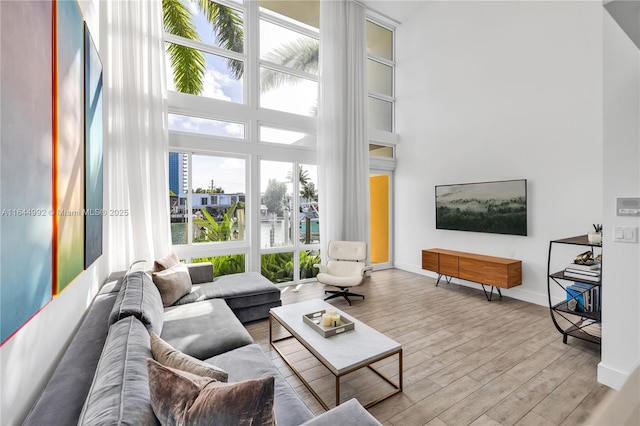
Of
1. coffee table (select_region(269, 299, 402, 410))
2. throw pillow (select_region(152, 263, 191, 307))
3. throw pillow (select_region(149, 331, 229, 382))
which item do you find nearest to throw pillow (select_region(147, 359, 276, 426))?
throw pillow (select_region(149, 331, 229, 382))

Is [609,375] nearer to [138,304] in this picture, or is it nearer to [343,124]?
[138,304]

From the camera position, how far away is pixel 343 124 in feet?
17.4

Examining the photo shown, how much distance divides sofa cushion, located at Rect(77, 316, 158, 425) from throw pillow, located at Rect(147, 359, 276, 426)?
0.06 metres

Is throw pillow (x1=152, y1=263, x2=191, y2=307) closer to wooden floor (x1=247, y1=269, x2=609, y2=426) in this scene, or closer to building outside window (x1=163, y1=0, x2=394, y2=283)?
wooden floor (x1=247, y1=269, x2=609, y2=426)

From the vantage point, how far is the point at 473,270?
169 inches

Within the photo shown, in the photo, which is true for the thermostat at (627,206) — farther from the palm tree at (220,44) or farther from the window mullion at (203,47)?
the window mullion at (203,47)

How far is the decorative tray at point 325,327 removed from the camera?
230 centimetres

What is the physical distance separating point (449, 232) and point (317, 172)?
8.37ft

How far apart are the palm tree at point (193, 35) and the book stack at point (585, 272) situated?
491cm

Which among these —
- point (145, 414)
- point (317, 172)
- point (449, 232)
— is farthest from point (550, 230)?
point (145, 414)

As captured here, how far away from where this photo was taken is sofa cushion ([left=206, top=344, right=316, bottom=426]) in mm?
1403

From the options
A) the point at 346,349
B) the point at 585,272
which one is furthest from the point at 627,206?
the point at 346,349

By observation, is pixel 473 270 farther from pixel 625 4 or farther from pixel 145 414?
pixel 145 414

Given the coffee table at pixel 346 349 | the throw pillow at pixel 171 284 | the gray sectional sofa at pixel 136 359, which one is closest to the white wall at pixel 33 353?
the gray sectional sofa at pixel 136 359
